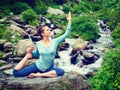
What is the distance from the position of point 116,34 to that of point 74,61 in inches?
199

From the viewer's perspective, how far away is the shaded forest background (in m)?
9.81

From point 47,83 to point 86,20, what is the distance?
1664cm

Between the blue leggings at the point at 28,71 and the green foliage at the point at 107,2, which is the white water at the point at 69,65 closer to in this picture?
the blue leggings at the point at 28,71

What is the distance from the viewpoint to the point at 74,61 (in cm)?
1720

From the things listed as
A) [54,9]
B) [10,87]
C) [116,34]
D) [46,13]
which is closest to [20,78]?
[10,87]

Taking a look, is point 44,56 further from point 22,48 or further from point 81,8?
point 81,8

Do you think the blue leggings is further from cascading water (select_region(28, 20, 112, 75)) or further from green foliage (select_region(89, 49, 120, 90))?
cascading water (select_region(28, 20, 112, 75))

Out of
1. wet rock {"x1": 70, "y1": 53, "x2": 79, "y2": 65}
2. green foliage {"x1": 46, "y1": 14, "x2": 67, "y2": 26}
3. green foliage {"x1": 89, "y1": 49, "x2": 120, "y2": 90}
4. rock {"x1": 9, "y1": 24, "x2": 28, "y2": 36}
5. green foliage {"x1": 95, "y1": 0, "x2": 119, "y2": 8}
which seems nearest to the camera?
green foliage {"x1": 89, "y1": 49, "x2": 120, "y2": 90}

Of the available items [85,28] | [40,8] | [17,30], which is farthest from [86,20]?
[40,8]

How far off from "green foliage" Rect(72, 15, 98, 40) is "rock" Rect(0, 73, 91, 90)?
542 inches

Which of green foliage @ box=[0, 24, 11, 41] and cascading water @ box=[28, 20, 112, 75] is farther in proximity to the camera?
green foliage @ box=[0, 24, 11, 41]

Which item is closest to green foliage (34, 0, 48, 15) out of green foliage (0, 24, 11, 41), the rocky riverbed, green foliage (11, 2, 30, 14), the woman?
green foliage (11, 2, 30, 14)

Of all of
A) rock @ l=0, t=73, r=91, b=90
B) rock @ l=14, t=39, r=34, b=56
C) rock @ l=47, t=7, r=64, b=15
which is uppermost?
rock @ l=0, t=73, r=91, b=90

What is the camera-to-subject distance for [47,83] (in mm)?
8578
